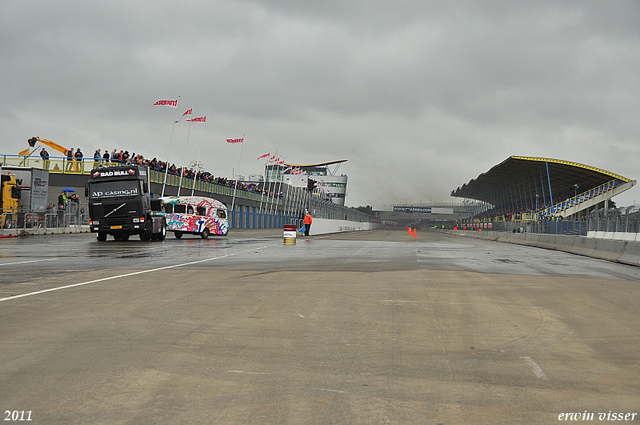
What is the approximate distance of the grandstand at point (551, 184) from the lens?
236ft

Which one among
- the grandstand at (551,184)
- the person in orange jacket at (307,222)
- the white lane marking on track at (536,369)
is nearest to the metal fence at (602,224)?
the person in orange jacket at (307,222)

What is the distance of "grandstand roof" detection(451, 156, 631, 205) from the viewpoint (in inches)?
2853

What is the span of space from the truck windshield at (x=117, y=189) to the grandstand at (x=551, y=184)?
55.8 meters

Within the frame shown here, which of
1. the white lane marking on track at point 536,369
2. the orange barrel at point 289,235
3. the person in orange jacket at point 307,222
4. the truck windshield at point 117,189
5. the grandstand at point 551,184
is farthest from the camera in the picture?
the grandstand at point 551,184

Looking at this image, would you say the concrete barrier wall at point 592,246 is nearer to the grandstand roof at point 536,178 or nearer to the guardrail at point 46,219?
the guardrail at point 46,219

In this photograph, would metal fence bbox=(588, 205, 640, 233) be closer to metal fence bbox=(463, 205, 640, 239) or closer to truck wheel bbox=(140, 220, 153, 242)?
metal fence bbox=(463, 205, 640, 239)

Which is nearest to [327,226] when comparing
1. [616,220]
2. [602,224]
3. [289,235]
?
[289,235]

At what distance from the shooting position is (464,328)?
6.19 meters

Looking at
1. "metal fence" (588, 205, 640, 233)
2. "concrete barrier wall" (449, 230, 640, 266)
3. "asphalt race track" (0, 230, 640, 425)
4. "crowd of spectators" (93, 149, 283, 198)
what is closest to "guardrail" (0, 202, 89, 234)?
"crowd of spectators" (93, 149, 283, 198)

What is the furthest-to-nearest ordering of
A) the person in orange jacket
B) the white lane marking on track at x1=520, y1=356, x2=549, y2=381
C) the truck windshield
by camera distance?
the person in orange jacket < the truck windshield < the white lane marking on track at x1=520, y1=356, x2=549, y2=381

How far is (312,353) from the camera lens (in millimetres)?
4992

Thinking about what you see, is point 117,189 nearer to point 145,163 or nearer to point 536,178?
point 145,163

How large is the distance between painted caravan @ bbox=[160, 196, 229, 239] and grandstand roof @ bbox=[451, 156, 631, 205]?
49.4 m

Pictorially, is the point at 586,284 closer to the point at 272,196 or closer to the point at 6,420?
the point at 6,420
